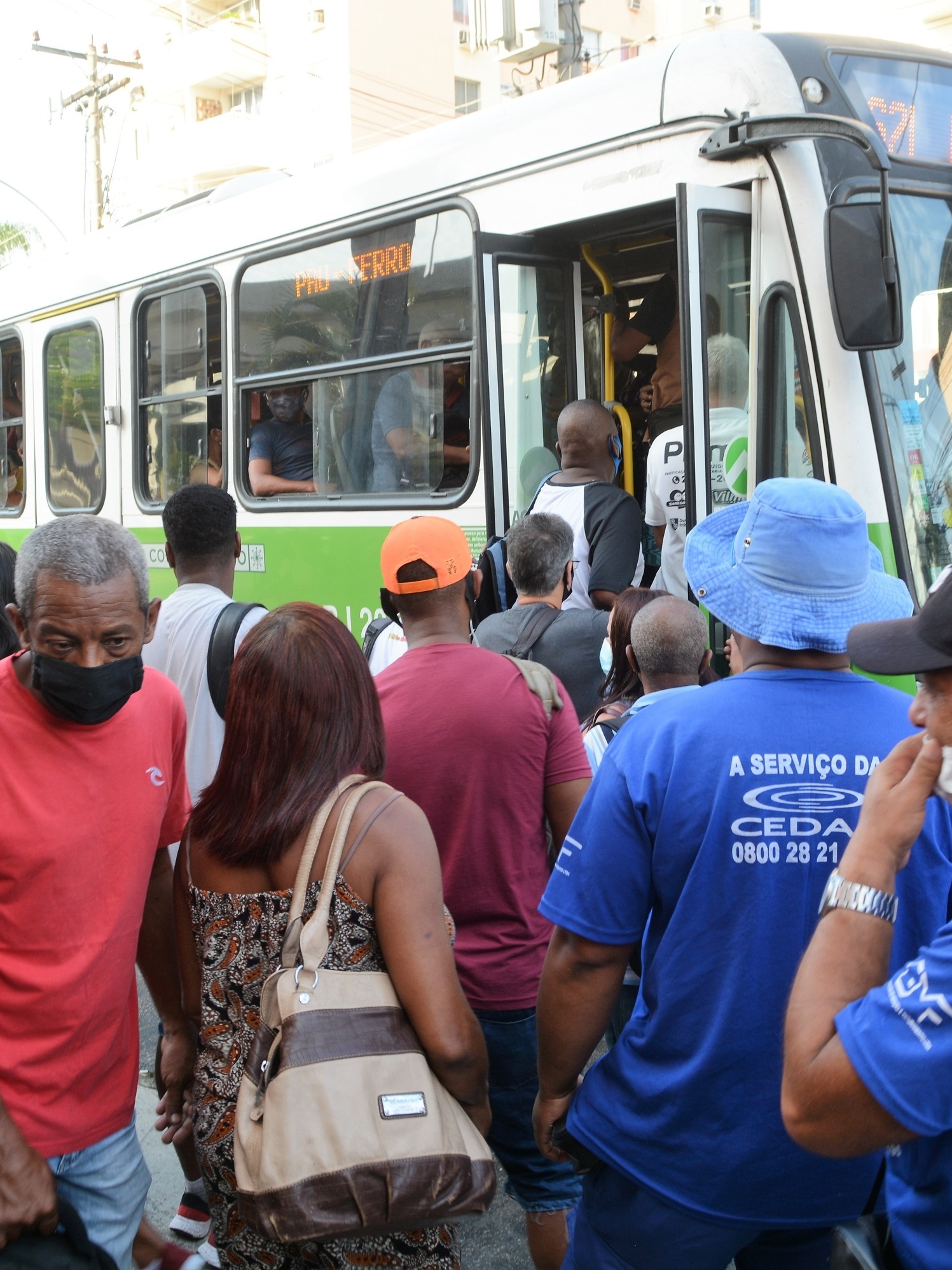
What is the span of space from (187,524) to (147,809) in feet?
4.99

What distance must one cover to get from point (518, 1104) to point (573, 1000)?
32.7 inches

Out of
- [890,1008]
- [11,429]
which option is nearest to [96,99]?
[11,429]

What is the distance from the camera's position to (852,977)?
4.70ft

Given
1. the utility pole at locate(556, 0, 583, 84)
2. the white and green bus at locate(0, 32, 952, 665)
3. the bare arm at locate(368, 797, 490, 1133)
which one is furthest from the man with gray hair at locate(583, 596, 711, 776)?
the utility pole at locate(556, 0, 583, 84)

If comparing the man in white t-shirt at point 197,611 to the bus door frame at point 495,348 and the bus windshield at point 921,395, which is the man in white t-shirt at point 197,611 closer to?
the bus door frame at point 495,348

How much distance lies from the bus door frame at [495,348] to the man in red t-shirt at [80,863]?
8.80 feet

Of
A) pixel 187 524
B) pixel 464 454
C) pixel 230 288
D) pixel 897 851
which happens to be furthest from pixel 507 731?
pixel 230 288

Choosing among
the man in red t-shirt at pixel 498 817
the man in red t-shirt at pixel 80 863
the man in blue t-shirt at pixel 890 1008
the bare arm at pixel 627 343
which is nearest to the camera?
the man in blue t-shirt at pixel 890 1008

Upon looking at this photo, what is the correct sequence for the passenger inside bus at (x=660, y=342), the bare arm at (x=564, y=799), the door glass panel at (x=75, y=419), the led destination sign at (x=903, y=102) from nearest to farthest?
the bare arm at (x=564, y=799), the led destination sign at (x=903, y=102), the passenger inside bus at (x=660, y=342), the door glass panel at (x=75, y=419)

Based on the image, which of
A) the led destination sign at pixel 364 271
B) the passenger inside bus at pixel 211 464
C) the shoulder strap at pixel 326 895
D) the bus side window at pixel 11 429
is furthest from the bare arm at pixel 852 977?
the bus side window at pixel 11 429

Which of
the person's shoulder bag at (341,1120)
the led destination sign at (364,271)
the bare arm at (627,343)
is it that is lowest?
the person's shoulder bag at (341,1120)

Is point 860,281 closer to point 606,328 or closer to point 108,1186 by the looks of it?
point 606,328

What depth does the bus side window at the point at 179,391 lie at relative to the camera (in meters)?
6.76

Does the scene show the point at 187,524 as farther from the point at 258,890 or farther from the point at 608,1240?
the point at 608,1240
